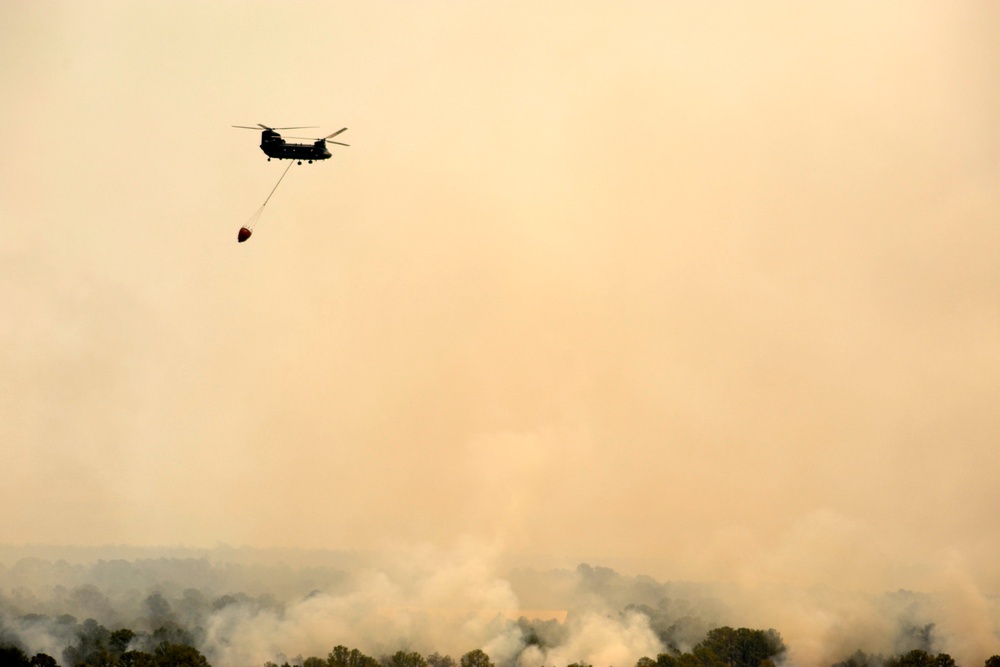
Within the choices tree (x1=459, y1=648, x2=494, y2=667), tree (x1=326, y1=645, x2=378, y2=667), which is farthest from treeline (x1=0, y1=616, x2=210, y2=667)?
tree (x1=459, y1=648, x2=494, y2=667)

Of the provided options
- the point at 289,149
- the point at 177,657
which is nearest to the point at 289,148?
the point at 289,149

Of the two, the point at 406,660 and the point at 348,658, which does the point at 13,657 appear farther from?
the point at 406,660

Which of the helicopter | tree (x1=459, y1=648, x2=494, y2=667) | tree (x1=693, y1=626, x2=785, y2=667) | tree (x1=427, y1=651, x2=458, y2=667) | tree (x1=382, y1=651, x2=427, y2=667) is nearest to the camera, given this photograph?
the helicopter

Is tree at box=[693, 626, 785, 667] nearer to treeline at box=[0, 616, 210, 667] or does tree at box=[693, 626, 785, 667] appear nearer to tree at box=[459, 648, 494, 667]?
tree at box=[459, 648, 494, 667]

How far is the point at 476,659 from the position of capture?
446 feet

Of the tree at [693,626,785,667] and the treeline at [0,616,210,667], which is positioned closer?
the treeline at [0,616,210,667]

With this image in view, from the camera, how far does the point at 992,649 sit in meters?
145

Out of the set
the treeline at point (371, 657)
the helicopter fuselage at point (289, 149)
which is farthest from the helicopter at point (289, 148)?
the treeline at point (371, 657)

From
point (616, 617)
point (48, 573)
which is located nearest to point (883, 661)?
point (616, 617)

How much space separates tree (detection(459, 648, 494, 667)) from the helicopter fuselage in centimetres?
6933

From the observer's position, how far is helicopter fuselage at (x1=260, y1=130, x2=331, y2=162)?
4072 inches

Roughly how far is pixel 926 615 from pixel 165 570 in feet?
431

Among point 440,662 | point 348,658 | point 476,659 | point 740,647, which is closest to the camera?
point 348,658

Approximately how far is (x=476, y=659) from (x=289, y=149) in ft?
234
